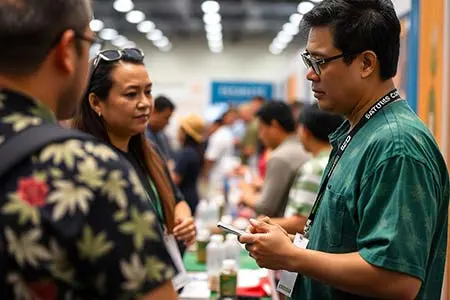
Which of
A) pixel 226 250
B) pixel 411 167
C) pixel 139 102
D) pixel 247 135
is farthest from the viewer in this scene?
pixel 247 135

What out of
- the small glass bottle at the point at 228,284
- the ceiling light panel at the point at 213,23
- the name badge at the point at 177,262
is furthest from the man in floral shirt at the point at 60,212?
the ceiling light panel at the point at 213,23

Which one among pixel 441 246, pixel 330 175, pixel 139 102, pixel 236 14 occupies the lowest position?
pixel 441 246

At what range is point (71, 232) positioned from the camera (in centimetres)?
81

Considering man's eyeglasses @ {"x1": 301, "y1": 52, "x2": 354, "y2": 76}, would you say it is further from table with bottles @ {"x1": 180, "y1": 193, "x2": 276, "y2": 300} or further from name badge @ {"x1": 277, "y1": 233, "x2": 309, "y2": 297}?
table with bottles @ {"x1": 180, "y1": 193, "x2": 276, "y2": 300}

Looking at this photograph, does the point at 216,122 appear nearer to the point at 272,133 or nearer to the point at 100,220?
the point at 272,133

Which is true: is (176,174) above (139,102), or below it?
below

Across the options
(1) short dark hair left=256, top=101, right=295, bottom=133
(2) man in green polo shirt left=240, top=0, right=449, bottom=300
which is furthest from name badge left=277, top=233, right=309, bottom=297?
(1) short dark hair left=256, top=101, right=295, bottom=133

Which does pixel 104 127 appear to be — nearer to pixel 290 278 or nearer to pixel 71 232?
pixel 290 278

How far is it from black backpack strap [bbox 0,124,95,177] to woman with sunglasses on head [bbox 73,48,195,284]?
1.33 m

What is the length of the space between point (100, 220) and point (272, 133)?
3.39 metres

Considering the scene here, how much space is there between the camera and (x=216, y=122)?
31.5ft

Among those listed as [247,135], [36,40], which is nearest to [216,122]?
[247,135]

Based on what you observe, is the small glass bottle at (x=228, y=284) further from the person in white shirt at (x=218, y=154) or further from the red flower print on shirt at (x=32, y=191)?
the person in white shirt at (x=218, y=154)

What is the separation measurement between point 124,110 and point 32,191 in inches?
56.5
